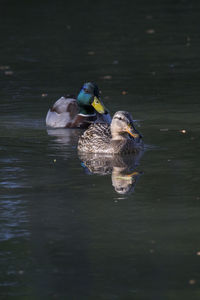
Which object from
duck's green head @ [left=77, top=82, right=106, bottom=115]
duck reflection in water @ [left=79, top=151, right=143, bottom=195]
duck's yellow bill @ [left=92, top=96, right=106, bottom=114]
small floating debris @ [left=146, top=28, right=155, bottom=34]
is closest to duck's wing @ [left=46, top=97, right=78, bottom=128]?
duck's green head @ [left=77, top=82, right=106, bottom=115]

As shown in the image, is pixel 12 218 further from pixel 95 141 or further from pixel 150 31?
pixel 150 31

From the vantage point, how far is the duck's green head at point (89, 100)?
15.1 m

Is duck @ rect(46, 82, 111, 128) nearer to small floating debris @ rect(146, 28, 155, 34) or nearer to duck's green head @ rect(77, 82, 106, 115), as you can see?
duck's green head @ rect(77, 82, 106, 115)

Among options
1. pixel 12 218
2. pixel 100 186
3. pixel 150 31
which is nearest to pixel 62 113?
pixel 100 186

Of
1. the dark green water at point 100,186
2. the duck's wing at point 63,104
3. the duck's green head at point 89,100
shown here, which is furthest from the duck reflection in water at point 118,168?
the duck's wing at point 63,104

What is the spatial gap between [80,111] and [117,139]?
303 centimetres

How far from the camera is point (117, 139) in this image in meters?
12.8

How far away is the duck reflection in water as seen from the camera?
10422mm

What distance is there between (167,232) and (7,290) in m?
1.82

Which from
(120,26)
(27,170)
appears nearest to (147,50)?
(120,26)

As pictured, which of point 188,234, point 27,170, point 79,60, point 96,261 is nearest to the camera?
point 96,261

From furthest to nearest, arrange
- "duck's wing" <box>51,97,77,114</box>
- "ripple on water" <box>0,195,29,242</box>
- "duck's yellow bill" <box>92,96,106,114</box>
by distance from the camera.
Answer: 1. "duck's wing" <box>51,97,77,114</box>
2. "duck's yellow bill" <box>92,96,106,114</box>
3. "ripple on water" <box>0,195,29,242</box>

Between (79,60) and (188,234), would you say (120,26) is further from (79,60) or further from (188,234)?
(188,234)

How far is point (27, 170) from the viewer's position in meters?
11.4
